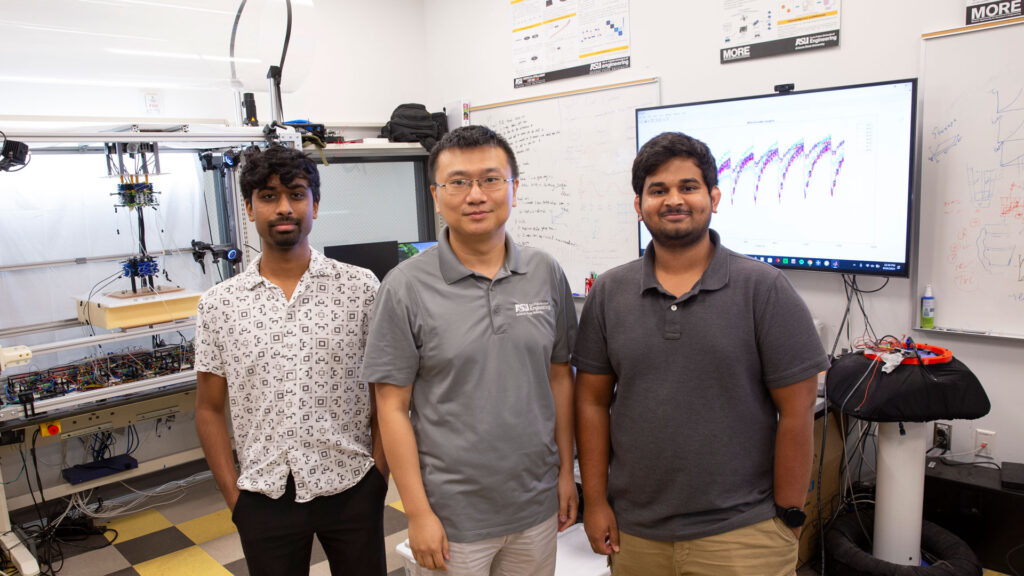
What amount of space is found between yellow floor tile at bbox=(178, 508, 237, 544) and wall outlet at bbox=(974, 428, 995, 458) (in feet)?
10.3

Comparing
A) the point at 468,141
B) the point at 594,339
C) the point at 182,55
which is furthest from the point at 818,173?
the point at 182,55

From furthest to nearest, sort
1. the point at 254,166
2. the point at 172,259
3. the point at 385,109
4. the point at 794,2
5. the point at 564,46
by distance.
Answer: the point at 385,109, the point at 564,46, the point at 172,259, the point at 794,2, the point at 254,166

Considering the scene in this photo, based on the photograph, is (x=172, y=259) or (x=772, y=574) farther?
(x=172, y=259)

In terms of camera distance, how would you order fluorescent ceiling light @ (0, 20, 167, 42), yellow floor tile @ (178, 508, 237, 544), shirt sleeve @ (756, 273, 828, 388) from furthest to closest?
yellow floor tile @ (178, 508, 237, 544) → fluorescent ceiling light @ (0, 20, 167, 42) → shirt sleeve @ (756, 273, 828, 388)

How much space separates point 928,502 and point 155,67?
3983 millimetres

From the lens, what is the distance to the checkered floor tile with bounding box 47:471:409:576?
286cm

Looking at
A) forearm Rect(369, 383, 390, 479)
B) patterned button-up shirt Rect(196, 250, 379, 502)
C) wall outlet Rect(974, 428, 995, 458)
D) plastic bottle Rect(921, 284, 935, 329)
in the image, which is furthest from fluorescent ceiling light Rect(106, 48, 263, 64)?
wall outlet Rect(974, 428, 995, 458)

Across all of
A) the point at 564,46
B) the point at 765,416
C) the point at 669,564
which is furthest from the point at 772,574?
the point at 564,46

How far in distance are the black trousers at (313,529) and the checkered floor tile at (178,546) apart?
3.93 ft

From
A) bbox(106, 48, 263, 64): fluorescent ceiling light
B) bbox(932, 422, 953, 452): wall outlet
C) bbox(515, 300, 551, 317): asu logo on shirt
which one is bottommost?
bbox(932, 422, 953, 452): wall outlet

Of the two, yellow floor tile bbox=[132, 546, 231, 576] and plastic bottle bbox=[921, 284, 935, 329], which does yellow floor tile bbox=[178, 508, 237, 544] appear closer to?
yellow floor tile bbox=[132, 546, 231, 576]

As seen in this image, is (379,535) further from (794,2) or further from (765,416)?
(794,2)

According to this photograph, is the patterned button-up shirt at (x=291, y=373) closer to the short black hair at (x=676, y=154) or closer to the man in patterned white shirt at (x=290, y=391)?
the man in patterned white shirt at (x=290, y=391)

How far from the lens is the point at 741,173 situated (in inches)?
119
